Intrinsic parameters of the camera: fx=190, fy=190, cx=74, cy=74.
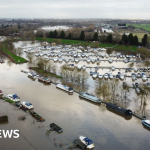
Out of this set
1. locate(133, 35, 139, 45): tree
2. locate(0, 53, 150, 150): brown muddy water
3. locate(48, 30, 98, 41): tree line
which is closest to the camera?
locate(0, 53, 150, 150): brown muddy water

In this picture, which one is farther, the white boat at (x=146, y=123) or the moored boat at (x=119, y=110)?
the moored boat at (x=119, y=110)

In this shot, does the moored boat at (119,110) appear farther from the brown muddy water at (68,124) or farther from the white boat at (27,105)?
the white boat at (27,105)

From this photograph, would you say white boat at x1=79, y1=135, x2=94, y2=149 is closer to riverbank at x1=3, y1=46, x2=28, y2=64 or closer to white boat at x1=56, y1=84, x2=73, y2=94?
white boat at x1=56, y1=84, x2=73, y2=94

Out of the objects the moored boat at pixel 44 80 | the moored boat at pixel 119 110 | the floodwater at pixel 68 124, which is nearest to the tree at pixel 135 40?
the floodwater at pixel 68 124

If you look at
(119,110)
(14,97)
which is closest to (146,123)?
(119,110)

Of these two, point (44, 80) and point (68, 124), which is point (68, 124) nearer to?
point (68, 124)

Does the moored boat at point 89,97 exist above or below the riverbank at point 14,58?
below

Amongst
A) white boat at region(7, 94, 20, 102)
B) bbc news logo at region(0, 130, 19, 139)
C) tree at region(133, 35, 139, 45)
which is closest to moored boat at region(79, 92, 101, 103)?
white boat at region(7, 94, 20, 102)

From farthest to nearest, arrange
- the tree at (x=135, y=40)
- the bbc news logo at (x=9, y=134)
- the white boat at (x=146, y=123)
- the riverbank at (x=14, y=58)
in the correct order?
1. the tree at (x=135, y=40)
2. the riverbank at (x=14, y=58)
3. the white boat at (x=146, y=123)
4. the bbc news logo at (x=9, y=134)

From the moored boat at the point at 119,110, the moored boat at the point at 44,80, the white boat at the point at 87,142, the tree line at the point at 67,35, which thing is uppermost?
the tree line at the point at 67,35
